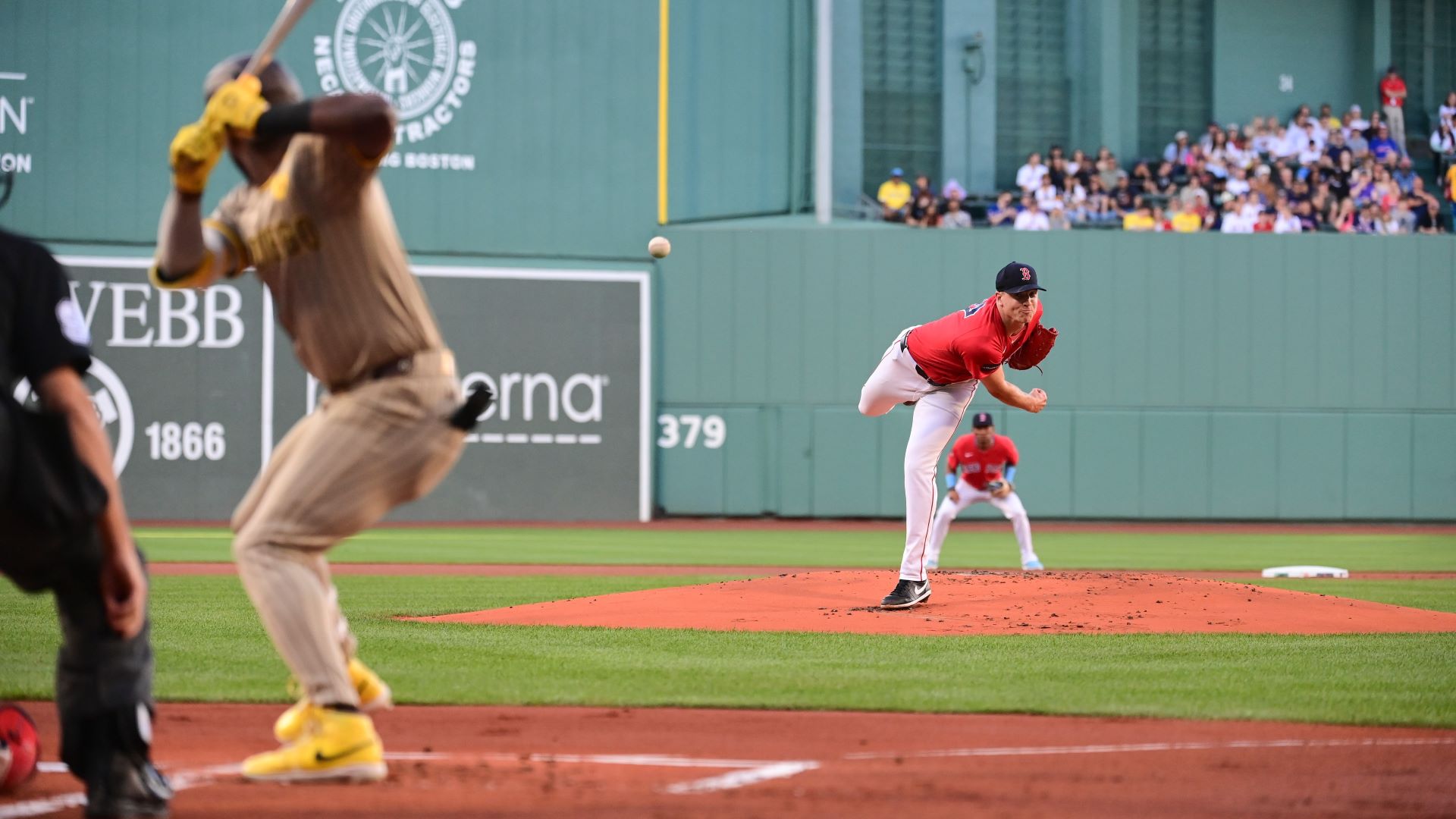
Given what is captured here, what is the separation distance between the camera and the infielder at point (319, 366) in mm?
3744

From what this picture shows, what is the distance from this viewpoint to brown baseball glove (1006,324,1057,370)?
8695mm

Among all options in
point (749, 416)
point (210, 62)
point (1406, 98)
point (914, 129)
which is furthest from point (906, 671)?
point (1406, 98)

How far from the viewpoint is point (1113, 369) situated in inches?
914

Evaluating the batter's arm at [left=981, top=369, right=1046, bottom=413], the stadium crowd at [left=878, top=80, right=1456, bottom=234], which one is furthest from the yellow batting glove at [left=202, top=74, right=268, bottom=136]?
the stadium crowd at [left=878, top=80, right=1456, bottom=234]

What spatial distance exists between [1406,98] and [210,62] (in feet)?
72.4

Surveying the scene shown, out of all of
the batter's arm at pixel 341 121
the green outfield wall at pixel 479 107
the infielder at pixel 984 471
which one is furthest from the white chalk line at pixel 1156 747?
the green outfield wall at pixel 479 107

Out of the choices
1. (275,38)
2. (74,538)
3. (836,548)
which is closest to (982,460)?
(836,548)

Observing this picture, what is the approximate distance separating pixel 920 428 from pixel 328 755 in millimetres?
5421

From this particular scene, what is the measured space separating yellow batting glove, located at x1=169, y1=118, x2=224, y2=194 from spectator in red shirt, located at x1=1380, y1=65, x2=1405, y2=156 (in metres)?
25.9

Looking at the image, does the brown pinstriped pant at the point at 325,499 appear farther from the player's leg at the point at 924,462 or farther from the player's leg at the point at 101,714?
the player's leg at the point at 924,462

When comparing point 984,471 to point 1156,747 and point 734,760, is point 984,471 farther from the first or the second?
point 734,760

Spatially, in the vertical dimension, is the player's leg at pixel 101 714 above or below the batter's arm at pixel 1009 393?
below

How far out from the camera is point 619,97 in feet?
75.0

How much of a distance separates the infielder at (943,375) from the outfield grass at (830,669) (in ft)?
3.21
